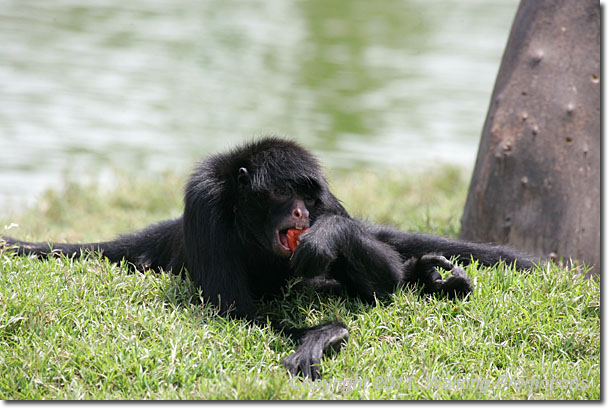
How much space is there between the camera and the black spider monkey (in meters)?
5.52

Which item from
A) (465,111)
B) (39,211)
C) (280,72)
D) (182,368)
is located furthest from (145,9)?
(182,368)

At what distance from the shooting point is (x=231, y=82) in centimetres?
2144

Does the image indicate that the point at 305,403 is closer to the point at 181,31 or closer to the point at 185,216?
the point at 185,216

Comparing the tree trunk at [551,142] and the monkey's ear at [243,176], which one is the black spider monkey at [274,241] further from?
the tree trunk at [551,142]

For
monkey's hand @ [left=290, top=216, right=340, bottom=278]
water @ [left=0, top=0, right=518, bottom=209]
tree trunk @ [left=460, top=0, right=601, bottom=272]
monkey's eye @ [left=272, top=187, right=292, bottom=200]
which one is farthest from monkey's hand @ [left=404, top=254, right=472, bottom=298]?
water @ [left=0, top=0, right=518, bottom=209]

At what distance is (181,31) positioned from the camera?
25.3 m

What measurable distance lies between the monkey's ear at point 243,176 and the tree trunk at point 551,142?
3159mm

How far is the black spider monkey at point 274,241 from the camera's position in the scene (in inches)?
217

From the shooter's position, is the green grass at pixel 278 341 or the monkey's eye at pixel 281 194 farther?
the monkey's eye at pixel 281 194

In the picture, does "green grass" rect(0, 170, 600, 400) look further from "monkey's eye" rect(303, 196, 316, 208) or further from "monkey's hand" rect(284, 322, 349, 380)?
"monkey's eye" rect(303, 196, 316, 208)

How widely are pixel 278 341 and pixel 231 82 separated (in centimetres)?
1690

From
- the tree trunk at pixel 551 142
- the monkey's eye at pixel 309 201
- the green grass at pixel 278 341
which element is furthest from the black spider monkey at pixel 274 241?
the tree trunk at pixel 551 142

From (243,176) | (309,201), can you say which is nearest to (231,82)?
(243,176)

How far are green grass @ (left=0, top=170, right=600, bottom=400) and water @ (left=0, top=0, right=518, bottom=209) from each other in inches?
317
